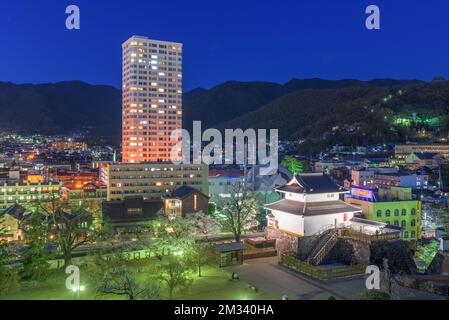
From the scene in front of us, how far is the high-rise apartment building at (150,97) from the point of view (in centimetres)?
9681

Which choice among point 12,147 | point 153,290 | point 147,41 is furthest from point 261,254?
point 12,147

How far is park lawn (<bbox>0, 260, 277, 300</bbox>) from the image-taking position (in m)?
20.9

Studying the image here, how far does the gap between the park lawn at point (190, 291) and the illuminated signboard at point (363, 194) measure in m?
16.6

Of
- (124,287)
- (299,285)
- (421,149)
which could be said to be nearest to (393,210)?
(299,285)

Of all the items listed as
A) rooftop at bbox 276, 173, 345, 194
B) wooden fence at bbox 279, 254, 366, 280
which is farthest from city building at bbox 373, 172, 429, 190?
wooden fence at bbox 279, 254, 366, 280

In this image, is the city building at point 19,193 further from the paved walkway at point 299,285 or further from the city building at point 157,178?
the paved walkway at point 299,285

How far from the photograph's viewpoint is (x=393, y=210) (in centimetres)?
3559

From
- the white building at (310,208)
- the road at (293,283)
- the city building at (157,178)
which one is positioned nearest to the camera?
the road at (293,283)

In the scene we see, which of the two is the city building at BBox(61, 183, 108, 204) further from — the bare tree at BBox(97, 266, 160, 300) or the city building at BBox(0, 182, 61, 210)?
the bare tree at BBox(97, 266, 160, 300)

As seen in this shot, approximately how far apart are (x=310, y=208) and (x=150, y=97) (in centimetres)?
7491

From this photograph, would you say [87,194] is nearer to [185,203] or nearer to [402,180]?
[185,203]

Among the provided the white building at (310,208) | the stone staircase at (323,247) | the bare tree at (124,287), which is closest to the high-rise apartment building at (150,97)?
the white building at (310,208)

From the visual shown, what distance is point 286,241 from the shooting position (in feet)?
95.9

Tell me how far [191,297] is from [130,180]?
40718 millimetres
